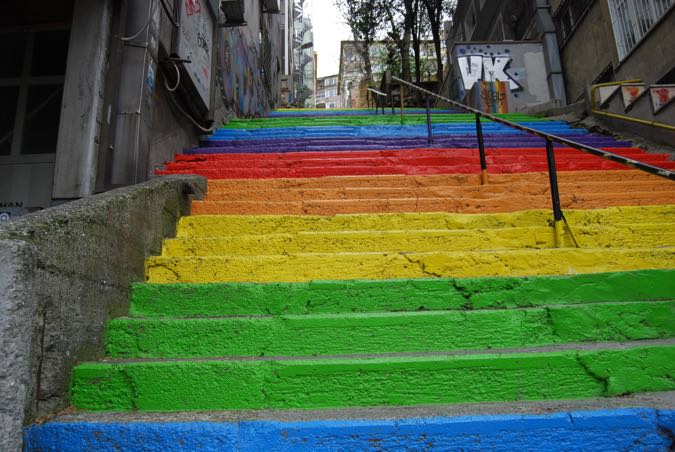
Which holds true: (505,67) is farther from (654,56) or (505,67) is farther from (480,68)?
(654,56)

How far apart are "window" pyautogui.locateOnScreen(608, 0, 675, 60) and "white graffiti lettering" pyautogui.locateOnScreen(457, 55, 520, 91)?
120 inches

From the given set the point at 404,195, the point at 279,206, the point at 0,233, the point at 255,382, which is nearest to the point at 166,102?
the point at 279,206

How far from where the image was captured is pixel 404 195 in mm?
4438

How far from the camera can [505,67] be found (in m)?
12.4

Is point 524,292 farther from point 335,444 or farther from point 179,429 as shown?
point 179,429

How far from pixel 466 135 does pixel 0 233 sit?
21.2ft

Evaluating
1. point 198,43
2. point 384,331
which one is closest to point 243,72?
point 198,43

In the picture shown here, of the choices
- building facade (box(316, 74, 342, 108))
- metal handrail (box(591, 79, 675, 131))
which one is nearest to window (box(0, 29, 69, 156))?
metal handrail (box(591, 79, 675, 131))

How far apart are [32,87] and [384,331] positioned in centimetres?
527

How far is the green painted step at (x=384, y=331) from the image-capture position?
2297 mm

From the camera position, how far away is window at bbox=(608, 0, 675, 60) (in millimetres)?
8109

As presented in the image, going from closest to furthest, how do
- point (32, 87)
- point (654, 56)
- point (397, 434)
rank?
point (397, 434) → point (32, 87) → point (654, 56)

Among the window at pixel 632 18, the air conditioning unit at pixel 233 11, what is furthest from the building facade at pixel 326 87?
the air conditioning unit at pixel 233 11

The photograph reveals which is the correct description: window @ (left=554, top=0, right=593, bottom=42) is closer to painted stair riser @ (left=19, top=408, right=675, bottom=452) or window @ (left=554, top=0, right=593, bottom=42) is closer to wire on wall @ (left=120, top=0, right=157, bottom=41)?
wire on wall @ (left=120, top=0, right=157, bottom=41)
